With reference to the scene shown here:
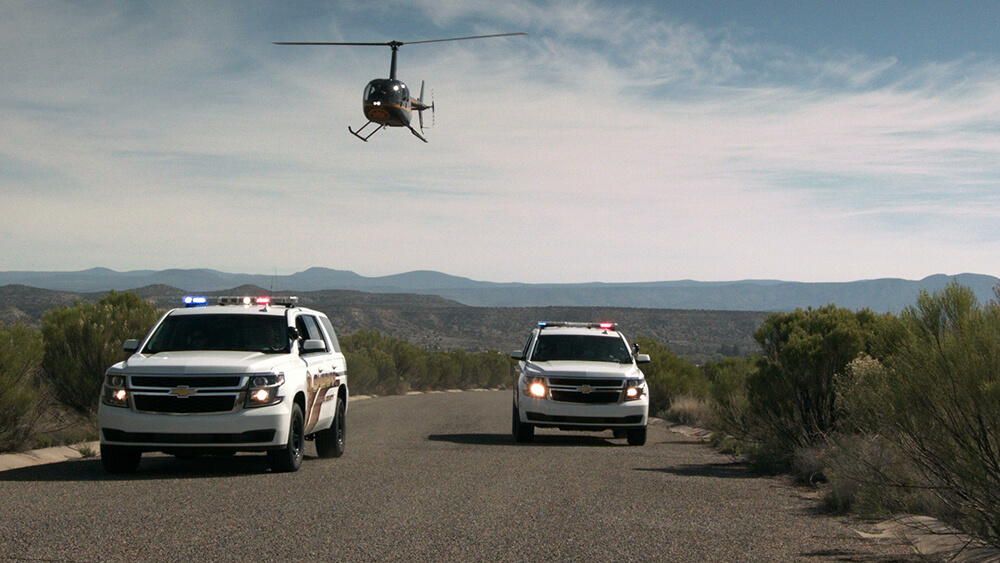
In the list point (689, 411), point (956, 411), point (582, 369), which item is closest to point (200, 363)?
point (582, 369)

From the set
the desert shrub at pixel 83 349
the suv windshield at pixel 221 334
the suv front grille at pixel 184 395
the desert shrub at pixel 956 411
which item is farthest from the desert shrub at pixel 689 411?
the desert shrub at pixel 956 411

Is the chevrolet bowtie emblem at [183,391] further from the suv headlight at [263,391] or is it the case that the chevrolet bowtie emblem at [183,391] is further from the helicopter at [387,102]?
the helicopter at [387,102]

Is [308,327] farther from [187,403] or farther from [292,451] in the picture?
[187,403]

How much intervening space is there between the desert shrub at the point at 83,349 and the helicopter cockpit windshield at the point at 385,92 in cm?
1638

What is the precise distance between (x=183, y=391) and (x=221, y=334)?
188 cm

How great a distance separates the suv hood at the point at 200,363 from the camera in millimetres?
11609

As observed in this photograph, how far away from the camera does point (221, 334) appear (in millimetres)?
13359

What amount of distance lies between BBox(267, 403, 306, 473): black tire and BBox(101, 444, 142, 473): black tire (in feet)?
5.17

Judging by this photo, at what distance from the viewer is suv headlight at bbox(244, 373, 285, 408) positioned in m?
11.7

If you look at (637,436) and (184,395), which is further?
(637,436)

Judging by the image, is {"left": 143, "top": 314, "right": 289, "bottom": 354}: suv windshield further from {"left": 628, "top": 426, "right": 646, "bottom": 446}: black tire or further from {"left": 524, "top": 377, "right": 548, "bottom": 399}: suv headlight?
{"left": 628, "top": 426, "right": 646, "bottom": 446}: black tire

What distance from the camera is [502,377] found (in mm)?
60000

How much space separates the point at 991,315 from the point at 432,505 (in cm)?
522

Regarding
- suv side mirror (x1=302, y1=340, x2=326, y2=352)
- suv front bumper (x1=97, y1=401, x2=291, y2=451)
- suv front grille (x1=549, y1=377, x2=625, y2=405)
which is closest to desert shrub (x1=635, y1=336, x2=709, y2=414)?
suv front grille (x1=549, y1=377, x2=625, y2=405)
